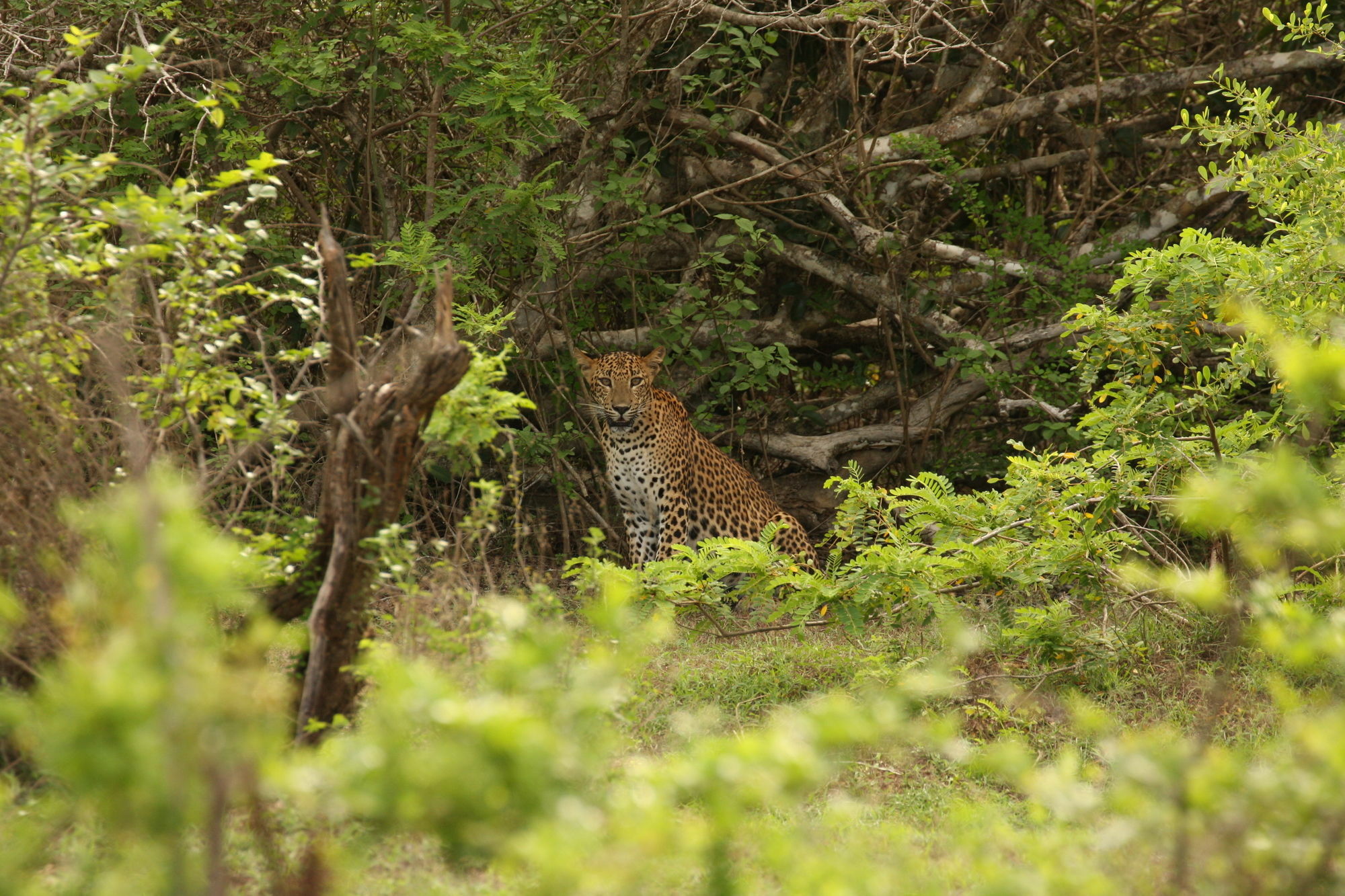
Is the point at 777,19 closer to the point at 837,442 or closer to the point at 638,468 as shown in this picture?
the point at 638,468

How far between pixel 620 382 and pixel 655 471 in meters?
0.66

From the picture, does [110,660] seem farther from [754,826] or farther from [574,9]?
[574,9]

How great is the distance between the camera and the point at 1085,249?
934 centimetres

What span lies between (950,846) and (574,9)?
5.86 m

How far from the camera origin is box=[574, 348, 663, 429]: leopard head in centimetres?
865

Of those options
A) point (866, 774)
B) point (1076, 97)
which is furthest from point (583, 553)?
point (1076, 97)

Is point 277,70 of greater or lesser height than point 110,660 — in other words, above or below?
above

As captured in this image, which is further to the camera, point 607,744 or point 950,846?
point 950,846

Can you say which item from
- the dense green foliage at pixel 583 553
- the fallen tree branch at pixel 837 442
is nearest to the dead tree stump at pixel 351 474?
the dense green foliage at pixel 583 553

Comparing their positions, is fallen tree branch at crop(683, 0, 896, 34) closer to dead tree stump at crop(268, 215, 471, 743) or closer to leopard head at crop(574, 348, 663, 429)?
leopard head at crop(574, 348, 663, 429)

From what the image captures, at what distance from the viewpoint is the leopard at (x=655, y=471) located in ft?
28.6

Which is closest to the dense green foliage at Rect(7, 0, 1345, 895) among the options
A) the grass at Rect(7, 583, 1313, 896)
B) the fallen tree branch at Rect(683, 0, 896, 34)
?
the grass at Rect(7, 583, 1313, 896)

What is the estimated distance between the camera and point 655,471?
28.7ft

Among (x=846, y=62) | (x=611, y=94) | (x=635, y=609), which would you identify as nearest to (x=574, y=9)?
(x=611, y=94)
